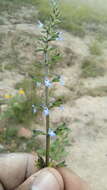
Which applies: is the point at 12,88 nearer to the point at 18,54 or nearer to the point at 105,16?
the point at 18,54

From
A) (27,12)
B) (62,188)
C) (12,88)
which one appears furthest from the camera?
(27,12)

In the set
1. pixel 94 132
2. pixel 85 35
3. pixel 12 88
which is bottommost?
pixel 94 132

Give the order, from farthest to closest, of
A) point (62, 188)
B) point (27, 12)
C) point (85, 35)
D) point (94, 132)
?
point (27, 12)
point (85, 35)
point (94, 132)
point (62, 188)

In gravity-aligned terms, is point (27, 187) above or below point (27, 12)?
below

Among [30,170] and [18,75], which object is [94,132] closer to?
[18,75]

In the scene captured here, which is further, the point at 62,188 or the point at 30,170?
the point at 30,170

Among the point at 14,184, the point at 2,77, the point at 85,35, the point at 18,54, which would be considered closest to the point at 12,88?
the point at 2,77
